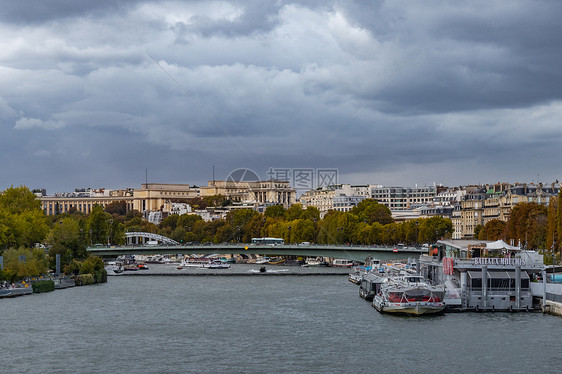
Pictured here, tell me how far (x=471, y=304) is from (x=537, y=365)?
13.2 meters

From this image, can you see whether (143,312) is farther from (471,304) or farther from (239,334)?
(471,304)

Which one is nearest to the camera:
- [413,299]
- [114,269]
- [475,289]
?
[413,299]

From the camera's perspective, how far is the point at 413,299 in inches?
1697

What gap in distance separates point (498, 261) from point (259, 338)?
43.3ft

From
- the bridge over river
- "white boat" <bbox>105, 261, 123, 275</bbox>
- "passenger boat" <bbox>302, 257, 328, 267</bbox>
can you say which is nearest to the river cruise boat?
the bridge over river

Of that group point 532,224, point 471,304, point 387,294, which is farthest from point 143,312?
point 532,224

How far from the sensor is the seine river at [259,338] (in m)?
31.3

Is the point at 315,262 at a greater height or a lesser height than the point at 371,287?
lesser

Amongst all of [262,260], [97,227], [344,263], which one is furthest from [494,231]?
[97,227]

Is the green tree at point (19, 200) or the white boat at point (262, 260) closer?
the green tree at point (19, 200)

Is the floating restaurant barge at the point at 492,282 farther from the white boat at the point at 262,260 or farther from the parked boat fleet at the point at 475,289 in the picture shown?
the white boat at the point at 262,260

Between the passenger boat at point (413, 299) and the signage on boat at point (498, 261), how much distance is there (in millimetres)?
2379

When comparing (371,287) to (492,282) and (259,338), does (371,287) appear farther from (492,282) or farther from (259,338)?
(259,338)

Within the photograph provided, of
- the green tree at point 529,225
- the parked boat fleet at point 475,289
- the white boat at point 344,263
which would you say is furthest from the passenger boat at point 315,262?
the parked boat fleet at point 475,289
